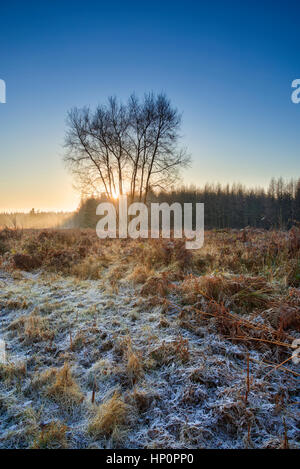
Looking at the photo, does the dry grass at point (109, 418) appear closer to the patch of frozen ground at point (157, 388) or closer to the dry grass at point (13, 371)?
the patch of frozen ground at point (157, 388)

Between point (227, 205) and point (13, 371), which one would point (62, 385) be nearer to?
point (13, 371)

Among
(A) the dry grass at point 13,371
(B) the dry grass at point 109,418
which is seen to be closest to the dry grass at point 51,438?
(B) the dry grass at point 109,418

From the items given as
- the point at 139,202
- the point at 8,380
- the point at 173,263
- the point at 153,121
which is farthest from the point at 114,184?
the point at 8,380

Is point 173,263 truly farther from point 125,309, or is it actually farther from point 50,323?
point 50,323

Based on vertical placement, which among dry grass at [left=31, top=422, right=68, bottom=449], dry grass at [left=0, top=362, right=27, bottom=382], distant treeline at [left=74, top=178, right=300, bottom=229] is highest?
distant treeline at [left=74, top=178, right=300, bottom=229]

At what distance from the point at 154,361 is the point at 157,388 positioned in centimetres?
32

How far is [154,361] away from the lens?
234cm

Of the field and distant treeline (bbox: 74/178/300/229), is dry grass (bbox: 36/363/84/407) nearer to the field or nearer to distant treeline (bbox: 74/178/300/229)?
the field

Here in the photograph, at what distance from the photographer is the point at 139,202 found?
19.6m

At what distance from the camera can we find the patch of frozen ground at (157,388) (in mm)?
1605

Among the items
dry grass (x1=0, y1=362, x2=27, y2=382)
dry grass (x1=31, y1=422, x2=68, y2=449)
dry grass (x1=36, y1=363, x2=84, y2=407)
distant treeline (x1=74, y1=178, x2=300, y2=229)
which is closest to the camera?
dry grass (x1=31, y1=422, x2=68, y2=449)

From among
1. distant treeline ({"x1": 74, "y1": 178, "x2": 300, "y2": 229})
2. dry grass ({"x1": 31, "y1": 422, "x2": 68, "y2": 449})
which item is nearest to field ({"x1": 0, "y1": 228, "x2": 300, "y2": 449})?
dry grass ({"x1": 31, "y1": 422, "x2": 68, "y2": 449})

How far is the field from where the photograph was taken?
1637 millimetres
